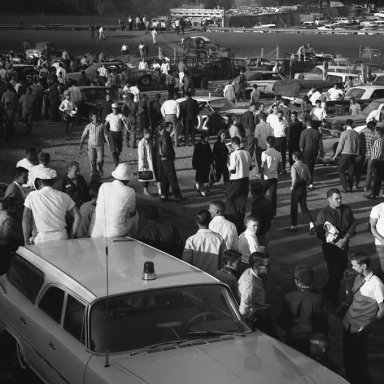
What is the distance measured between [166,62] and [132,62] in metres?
4.76

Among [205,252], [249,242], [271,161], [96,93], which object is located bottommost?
[96,93]

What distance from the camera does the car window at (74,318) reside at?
7.16 m

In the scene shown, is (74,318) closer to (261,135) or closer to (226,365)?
(226,365)

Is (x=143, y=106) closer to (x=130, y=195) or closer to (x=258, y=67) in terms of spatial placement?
(x=130, y=195)

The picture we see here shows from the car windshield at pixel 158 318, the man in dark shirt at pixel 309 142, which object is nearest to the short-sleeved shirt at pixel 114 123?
the man in dark shirt at pixel 309 142

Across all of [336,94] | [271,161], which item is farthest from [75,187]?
[336,94]

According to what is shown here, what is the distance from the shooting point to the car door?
22.7 feet

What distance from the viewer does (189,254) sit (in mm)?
9359

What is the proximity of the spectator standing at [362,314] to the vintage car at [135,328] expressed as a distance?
154 centimetres

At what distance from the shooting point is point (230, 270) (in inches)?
342

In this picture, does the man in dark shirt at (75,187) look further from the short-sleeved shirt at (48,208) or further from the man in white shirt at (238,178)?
the man in white shirt at (238,178)

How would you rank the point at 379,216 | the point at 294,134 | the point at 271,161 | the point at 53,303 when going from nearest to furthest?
the point at 53,303 < the point at 379,216 < the point at 271,161 < the point at 294,134

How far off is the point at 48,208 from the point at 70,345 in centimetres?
269

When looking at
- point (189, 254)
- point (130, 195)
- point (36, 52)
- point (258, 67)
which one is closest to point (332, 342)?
point (189, 254)
